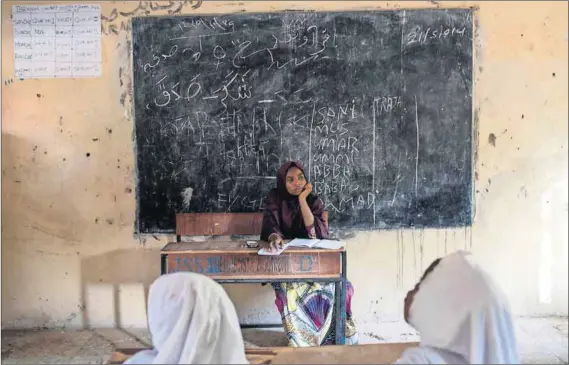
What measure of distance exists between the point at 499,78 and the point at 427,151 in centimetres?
74

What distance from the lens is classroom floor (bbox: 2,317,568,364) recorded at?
3395 mm

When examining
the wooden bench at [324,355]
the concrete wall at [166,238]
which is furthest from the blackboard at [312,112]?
the wooden bench at [324,355]

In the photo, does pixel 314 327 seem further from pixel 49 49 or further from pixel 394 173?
pixel 49 49

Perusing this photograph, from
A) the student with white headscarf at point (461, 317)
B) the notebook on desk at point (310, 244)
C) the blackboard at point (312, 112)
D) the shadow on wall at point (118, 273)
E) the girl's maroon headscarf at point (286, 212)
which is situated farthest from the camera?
the shadow on wall at point (118, 273)

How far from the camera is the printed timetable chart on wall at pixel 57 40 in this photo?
3.86m

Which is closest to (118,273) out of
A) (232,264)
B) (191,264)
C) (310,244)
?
(191,264)

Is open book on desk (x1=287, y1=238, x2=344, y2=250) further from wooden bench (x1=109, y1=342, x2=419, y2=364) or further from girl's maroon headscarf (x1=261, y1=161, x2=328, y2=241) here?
wooden bench (x1=109, y1=342, x2=419, y2=364)

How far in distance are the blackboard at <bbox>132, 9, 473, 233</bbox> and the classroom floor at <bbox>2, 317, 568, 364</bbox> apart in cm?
82

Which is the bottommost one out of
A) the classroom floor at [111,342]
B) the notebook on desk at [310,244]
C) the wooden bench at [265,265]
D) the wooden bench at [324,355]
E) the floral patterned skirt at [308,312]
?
the classroom floor at [111,342]

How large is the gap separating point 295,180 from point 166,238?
110 centimetres

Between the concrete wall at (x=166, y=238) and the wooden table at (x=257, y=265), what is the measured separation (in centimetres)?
80

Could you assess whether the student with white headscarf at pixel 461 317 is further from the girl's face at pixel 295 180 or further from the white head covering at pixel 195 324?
the girl's face at pixel 295 180

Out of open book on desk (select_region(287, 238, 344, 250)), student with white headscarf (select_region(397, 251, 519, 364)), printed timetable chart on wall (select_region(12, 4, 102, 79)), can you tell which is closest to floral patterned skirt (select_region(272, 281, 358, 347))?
open book on desk (select_region(287, 238, 344, 250))

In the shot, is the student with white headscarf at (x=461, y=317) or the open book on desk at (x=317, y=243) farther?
the open book on desk at (x=317, y=243)
